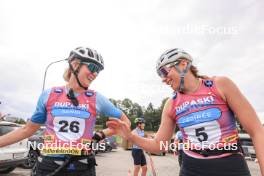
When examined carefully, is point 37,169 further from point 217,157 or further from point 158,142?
point 217,157

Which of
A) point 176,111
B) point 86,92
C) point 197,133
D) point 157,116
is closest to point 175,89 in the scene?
point 176,111

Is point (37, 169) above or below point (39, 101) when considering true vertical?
below

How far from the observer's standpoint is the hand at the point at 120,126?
3172mm

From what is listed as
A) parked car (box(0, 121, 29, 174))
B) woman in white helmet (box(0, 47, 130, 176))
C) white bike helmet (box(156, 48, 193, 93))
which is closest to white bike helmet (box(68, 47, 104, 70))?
woman in white helmet (box(0, 47, 130, 176))

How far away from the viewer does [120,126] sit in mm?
3211

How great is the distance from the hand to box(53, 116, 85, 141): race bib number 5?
32 centimetres

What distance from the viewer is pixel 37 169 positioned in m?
Answer: 3.14

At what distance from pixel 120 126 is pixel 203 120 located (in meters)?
0.91

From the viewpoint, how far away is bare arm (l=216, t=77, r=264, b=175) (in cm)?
261

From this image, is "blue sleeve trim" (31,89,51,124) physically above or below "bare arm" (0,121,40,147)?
above

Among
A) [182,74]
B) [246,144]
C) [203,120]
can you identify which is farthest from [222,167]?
[246,144]

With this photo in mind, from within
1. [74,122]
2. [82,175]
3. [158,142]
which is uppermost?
[74,122]

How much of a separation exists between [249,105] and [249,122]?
0.56 feet

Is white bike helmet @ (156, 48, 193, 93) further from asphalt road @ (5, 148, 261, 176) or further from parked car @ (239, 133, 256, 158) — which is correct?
parked car @ (239, 133, 256, 158)
